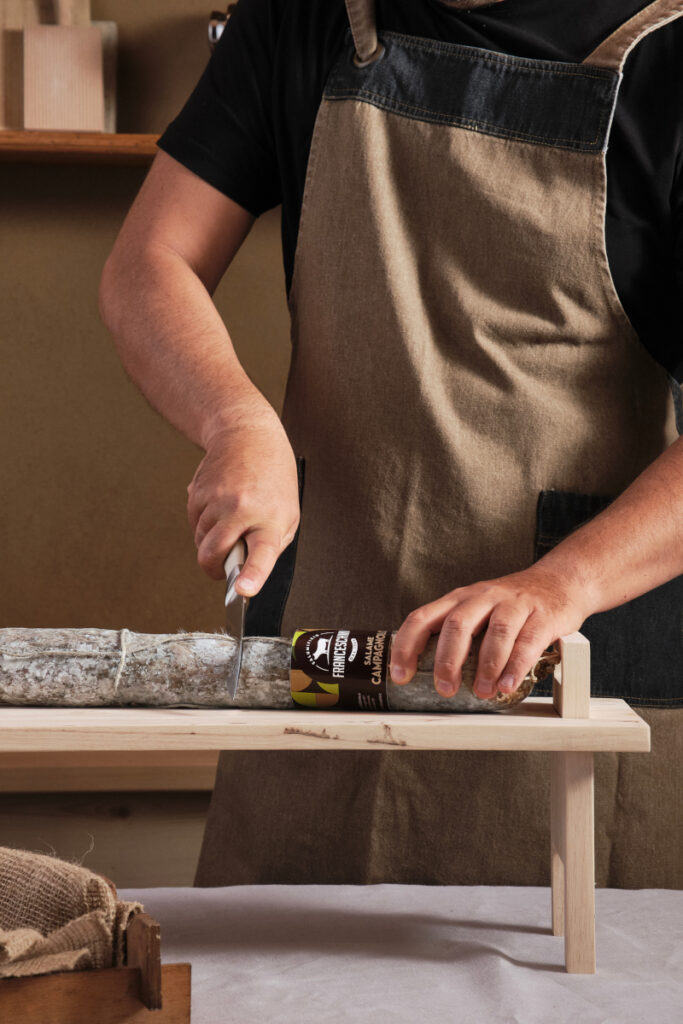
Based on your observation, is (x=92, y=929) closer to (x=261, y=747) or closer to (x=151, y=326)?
(x=261, y=747)

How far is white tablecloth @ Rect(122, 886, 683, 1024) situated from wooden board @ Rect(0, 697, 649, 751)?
0.53 feet

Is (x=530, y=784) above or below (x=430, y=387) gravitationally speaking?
below

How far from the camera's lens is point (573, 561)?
91 cm

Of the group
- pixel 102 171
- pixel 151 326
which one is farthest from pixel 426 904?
pixel 102 171

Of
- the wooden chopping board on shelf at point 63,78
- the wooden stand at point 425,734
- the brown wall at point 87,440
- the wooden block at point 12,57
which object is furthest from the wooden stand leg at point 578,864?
the wooden block at point 12,57

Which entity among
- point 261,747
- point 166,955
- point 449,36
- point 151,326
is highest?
point 449,36

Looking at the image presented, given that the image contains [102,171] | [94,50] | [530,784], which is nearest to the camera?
[530,784]

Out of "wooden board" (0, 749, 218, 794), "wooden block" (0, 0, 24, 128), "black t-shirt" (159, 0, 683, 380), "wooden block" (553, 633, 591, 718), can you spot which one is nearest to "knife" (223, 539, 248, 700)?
"wooden block" (553, 633, 591, 718)

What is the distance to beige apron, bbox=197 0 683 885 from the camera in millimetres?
1118

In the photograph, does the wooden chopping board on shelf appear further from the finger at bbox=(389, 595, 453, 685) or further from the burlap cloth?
the burlap cloth

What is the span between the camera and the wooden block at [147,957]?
547 millimetres

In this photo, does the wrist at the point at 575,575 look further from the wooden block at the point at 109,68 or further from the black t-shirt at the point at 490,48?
the wooden block at the point at 109,68

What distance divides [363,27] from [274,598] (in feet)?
2.12

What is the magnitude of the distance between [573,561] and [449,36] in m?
0.65
